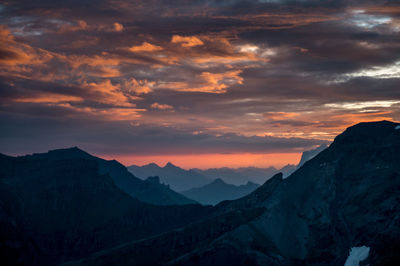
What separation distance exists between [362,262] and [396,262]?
87.4ft

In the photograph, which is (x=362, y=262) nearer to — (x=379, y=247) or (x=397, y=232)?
(x=379, y=247)

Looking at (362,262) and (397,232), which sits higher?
(397,232)

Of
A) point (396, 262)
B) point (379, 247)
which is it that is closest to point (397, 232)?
point (379, 247)

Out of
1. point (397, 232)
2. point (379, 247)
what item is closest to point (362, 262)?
point (379, 247)

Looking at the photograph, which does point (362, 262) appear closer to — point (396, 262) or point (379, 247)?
point (379, 247)

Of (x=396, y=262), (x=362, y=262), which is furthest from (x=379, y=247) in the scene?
(x=396, y=262)

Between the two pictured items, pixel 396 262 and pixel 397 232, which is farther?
pixel 397 232

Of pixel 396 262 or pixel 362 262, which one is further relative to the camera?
pixel 362 262

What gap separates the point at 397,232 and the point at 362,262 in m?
24.0

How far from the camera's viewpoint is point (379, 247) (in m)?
198

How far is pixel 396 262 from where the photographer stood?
174250 millimetres

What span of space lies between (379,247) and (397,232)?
39.9 feet

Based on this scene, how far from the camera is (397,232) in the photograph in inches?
7781
